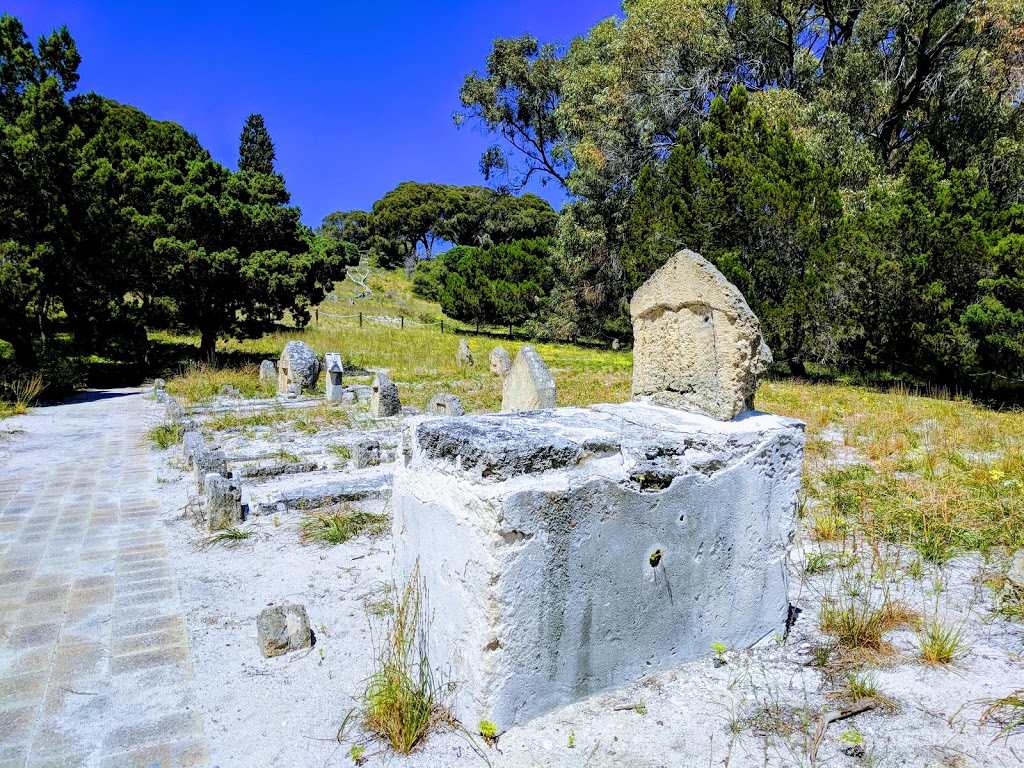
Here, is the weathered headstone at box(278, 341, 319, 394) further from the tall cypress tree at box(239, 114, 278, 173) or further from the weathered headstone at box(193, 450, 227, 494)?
the tall cypress tree at box(239, 114, 278, 173)

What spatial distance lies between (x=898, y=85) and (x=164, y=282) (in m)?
21.2

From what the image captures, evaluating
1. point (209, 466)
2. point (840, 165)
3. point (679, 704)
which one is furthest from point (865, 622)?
point (840, 165)

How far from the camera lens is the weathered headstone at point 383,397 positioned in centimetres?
1155

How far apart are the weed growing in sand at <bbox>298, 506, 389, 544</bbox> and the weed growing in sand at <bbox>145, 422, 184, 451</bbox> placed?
4483 mm

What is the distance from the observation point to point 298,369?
1419cm

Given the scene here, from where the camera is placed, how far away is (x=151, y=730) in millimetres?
2881

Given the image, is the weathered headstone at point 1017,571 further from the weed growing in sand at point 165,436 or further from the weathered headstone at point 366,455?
the weed growing in sand at point 165,436

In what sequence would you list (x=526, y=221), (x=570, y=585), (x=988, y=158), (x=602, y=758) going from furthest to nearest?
(x=526, y=221) < (x=988, y=158) < (x=570, y=585) < (x=602, y=758)

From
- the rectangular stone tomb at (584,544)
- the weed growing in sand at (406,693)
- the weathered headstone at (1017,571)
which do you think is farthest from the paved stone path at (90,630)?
the weathered headstone at (1017,571)

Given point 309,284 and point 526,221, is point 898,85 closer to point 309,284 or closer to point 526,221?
point 309,284

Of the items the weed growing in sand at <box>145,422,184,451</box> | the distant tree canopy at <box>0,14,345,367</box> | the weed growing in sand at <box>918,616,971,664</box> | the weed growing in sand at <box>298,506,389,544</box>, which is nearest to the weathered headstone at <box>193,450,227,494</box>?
the weed growing in sand at <box>298,506,389,544</box>

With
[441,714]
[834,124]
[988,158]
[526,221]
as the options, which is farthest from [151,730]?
[526,221]

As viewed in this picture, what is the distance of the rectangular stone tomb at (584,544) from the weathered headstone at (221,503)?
280 cm

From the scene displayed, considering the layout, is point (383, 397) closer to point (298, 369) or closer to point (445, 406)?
point (445, 406)
